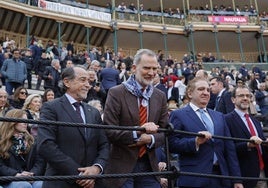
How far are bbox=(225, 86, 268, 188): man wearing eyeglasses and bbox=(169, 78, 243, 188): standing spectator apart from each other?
0.25 metres

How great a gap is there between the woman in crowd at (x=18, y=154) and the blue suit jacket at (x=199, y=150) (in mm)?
1561

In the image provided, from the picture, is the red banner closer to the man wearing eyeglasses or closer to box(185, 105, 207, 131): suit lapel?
the man wearing eyeglasses

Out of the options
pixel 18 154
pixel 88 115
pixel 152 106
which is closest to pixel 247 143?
pixel 152 106

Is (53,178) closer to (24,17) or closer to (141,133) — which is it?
(141,133)

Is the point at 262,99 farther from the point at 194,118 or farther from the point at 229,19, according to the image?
the point at 229,19

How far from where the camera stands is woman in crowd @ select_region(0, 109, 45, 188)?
4.21 metres

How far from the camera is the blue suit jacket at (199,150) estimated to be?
3.72 metres

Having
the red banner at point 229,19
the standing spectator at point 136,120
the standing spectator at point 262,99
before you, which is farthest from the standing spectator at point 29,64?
the red banner at point 229,19

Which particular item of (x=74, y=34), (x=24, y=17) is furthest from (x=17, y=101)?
(x=74, y=34)

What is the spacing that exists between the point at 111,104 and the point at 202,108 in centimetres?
115

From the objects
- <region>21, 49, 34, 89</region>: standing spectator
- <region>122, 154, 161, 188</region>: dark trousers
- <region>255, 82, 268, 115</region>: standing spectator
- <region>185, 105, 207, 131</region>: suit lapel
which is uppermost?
<region>21, 49, 34, 89</region>: standing spectator

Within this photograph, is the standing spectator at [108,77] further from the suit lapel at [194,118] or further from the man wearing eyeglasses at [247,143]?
the suit lapel at [194,118]

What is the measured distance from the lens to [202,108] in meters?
4.12

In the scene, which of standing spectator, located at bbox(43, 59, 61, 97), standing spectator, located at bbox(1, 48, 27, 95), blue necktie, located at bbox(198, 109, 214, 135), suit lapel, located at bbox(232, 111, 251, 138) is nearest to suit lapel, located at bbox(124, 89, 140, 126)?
blue necktie, located at bbox(198, 109, 214, 135)
